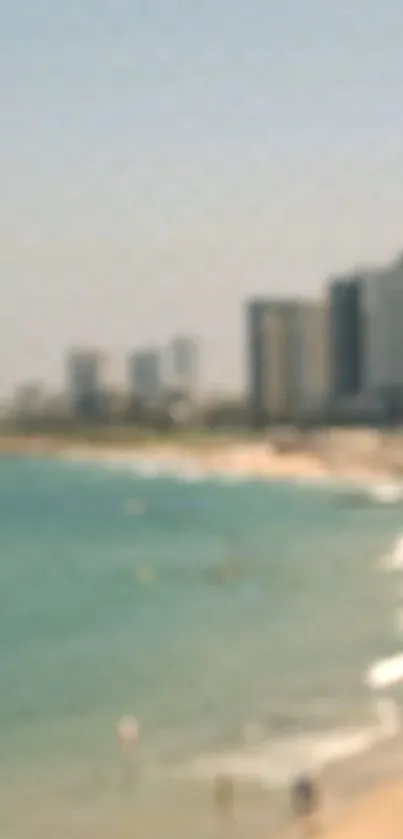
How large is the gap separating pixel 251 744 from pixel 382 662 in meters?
6.52

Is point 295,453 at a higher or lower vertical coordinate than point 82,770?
lower

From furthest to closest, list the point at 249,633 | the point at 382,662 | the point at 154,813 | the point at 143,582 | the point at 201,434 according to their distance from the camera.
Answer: the point at 201,434 < the point at 143,582 < the point at 249,633 < the point at 382,662 < the point at 154,813

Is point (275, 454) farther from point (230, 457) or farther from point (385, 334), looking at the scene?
point (385, 334)

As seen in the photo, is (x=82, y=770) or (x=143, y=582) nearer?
(x=82, y=770)

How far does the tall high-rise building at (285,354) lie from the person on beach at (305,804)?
430 feet

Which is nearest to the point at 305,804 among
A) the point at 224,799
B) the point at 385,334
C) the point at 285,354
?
the point at 224,799

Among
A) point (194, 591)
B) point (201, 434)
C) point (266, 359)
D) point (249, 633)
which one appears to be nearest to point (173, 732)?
point (249, 633)

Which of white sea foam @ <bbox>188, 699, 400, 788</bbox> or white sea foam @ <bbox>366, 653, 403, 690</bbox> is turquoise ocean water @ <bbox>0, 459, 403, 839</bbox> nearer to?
white sea foam @ <bbox>188, 699, 400, 788</bbox>

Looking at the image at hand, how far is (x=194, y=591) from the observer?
33.5 metres

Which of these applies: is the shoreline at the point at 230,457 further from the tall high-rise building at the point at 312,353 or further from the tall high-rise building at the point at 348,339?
the tall high-rise building at the point at 312,353

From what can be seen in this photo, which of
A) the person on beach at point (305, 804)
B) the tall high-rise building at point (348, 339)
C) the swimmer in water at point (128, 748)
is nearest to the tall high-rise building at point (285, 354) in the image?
the tall high-rise building at point (348, 339)

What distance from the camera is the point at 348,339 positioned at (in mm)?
140625

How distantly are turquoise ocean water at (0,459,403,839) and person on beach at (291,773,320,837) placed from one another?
440 millimetres

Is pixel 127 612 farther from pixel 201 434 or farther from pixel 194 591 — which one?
pixel 201 434
